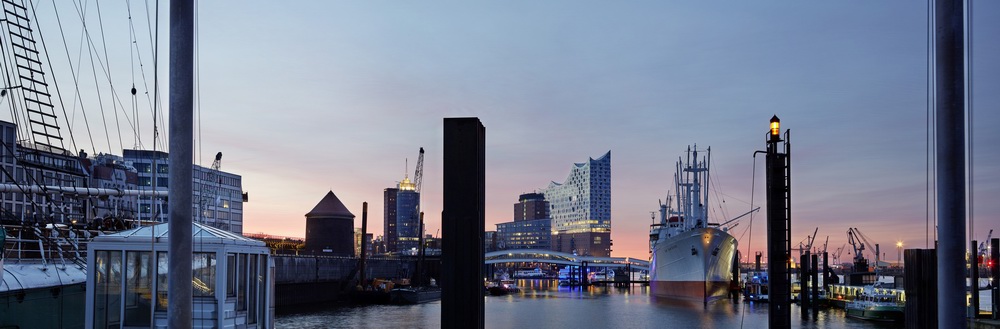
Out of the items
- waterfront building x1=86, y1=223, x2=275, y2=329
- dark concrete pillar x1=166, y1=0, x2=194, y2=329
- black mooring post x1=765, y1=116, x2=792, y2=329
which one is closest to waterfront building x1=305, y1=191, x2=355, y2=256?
black mooring post x1=765, y1=116, x2=792, y2=329

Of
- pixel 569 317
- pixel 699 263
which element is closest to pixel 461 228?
pixel 569 317

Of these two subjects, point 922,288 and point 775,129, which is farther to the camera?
point 775,129

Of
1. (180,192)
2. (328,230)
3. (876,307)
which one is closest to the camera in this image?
(180,192)

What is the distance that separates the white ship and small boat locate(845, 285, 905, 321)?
33.5 meters

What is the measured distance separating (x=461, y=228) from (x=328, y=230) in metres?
160

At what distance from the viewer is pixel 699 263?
136125 millimetres

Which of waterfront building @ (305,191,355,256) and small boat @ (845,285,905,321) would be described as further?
waterfront building @ (305,191,355,256)

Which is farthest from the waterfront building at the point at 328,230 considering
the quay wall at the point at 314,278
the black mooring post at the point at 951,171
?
the black mooring post at the point at 951,171

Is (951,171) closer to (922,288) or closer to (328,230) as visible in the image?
(922,288)

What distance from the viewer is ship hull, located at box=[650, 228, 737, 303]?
134125 mm

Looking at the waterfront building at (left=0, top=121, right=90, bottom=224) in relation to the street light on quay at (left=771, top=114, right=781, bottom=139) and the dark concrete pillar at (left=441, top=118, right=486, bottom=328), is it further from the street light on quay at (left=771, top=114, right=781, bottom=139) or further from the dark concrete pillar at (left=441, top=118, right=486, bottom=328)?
the street light on quay at (left=771, top=114, right=781, bottom=139)

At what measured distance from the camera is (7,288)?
20.3 metres

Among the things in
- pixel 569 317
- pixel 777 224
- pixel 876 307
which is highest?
pixel 777 224

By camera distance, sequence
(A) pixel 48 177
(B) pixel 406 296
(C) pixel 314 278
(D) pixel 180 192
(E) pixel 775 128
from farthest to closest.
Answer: (B) pixel 406 296 < (C) pixel 314 278 < (A) pixel 48 177 < (E) pixel 775 128 < (D) pixel 180 192
